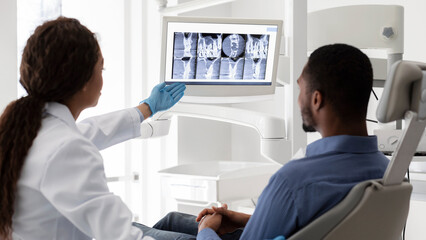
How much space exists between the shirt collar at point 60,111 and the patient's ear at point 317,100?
0.56 m

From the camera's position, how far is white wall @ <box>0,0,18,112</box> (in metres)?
2.88

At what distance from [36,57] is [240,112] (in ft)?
3.86

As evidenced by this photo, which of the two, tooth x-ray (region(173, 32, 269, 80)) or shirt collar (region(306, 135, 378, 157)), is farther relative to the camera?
tooth x-ray (region(173, 32, 269, 80))

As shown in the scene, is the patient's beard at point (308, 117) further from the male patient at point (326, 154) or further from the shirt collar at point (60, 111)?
the shirt collar at point (60, 111)

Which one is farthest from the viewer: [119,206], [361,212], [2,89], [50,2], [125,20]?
[125,20]

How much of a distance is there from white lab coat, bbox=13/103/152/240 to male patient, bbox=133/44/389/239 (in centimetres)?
30

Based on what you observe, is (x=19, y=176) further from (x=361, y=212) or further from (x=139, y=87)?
(x=139, y=87)

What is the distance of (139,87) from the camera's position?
3.62 metres

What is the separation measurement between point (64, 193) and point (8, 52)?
6.85 feet

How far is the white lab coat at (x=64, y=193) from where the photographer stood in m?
1.07

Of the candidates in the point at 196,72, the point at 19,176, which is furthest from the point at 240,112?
the point at 19,176

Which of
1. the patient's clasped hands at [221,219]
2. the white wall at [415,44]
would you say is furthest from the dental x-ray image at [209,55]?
the white wall at [415,44]

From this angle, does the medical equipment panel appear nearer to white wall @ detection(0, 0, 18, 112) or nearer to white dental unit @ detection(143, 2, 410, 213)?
white dental unit @ detection(143, 2, 410, 213)

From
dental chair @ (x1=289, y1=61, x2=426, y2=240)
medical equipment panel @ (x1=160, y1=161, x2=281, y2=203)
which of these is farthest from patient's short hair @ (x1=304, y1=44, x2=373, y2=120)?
medical equipment panel @ (x1=160, y1=161, x2=281, y2=203)
